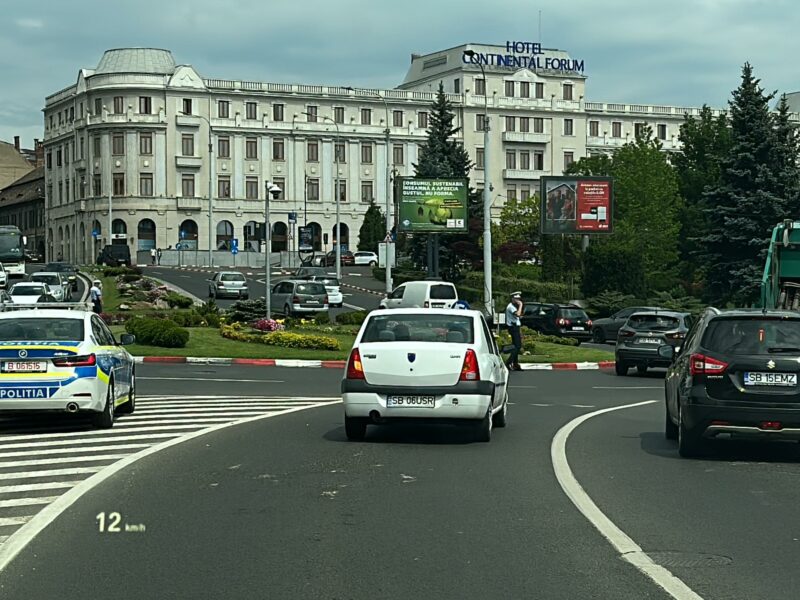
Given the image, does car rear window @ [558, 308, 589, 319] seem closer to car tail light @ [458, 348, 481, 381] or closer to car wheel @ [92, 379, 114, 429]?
car wheel @ [92, 379, 114, 429]

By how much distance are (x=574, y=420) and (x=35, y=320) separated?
7808 millimetres

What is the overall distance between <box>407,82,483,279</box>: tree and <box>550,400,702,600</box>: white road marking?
70362 mm

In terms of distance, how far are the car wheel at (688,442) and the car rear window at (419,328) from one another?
2753 millimetres

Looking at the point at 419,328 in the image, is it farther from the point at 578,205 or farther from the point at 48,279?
the point at 48,279

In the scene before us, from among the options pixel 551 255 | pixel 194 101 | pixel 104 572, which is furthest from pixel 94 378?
pixel 194 101

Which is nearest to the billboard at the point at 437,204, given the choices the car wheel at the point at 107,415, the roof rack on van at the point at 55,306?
the roof rack on van at the point at 55,306

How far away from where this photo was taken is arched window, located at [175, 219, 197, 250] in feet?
409

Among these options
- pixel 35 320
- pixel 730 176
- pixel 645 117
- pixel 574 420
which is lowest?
pixel 574 420

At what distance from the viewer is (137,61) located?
124312 mm

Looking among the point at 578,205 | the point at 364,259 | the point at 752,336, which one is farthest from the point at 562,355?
→ the point at 364,259

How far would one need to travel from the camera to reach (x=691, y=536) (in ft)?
30.0

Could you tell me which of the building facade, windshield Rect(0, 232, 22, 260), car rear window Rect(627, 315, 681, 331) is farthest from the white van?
the building facade

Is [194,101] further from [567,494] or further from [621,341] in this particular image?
[567,494]

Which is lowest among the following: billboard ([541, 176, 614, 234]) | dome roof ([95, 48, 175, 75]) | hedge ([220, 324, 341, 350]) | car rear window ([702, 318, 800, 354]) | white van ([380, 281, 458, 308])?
hedge ([220, 324, 341, 350])
